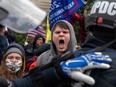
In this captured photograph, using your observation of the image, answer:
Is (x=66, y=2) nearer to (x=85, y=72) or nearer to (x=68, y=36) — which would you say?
(x=68, y=36)

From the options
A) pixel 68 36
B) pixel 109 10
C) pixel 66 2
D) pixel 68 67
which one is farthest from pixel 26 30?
pixel 66 2

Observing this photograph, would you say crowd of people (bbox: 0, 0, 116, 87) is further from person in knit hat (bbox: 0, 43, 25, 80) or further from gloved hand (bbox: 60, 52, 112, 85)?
person in knit hat (bbox: 0, 43, 25, 80)

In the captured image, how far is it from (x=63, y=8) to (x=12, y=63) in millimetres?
2150

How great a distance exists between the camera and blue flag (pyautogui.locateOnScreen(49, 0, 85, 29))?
680 cm

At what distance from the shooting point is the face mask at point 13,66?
16.2ft

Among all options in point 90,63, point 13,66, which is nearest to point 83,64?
point 90,63

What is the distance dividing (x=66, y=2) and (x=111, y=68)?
433 cm

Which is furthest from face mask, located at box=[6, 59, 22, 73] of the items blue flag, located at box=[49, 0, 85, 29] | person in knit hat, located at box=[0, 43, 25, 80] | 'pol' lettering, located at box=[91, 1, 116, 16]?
'pol' lettering, located at box=[91, 1, 116, 16]

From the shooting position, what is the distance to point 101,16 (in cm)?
291

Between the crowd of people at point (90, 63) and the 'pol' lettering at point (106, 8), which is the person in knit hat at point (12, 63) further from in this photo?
the 'pol' lettering at point (106, 8)

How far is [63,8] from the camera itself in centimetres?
698

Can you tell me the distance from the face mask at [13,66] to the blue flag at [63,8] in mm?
1794

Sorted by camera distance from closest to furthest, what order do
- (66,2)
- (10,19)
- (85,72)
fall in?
(10,19)
(85,72)
(66,2)

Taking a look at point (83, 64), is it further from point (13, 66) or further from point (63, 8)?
point (63, 8)
